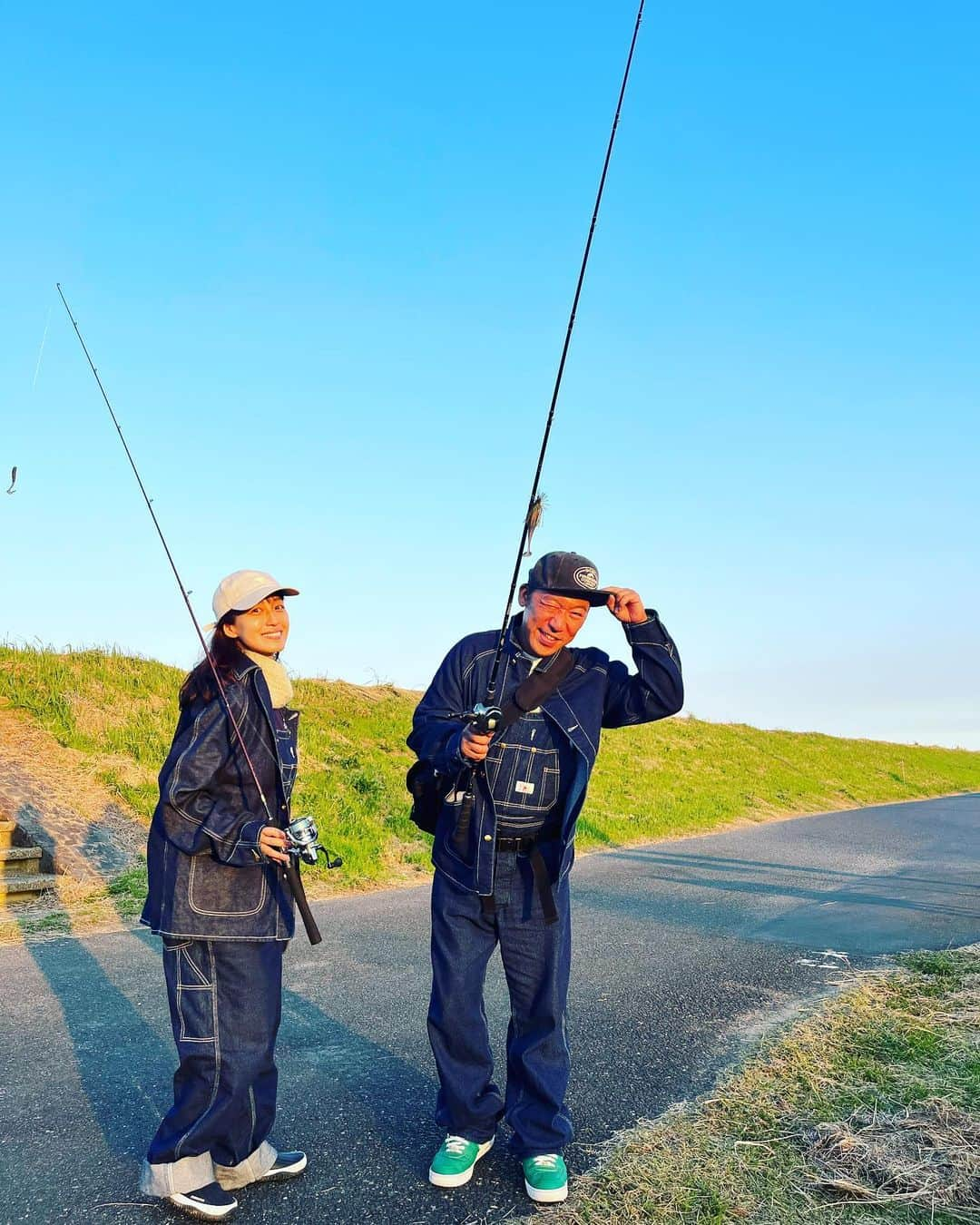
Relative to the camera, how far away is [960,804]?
23594 mm

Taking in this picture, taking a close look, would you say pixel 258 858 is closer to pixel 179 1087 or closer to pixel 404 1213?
pixel 179 1087

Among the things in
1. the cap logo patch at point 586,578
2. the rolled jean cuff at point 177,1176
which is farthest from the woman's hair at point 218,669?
the rolled jean cuff at point 177,1176

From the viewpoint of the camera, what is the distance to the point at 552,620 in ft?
12.4

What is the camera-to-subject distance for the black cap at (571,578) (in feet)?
12.0

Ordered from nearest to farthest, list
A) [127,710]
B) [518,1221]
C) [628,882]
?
[518,1221] → [628,882] → [127,710]

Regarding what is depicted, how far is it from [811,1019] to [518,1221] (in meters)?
2.71

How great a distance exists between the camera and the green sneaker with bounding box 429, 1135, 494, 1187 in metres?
3.48

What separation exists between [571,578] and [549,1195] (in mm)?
2155

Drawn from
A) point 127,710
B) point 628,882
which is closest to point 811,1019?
point 628,882

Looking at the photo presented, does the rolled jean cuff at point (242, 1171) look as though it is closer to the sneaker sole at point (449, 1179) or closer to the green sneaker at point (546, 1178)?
the sneaker sole at point (449, 1179)

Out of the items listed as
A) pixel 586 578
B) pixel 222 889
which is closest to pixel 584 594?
pixel 586 578

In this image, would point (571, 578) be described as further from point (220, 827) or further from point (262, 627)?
point (220, 827)

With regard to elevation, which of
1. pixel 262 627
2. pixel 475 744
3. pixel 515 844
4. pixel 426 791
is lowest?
pixel 515 844

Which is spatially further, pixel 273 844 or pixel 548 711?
pixel 548 711
